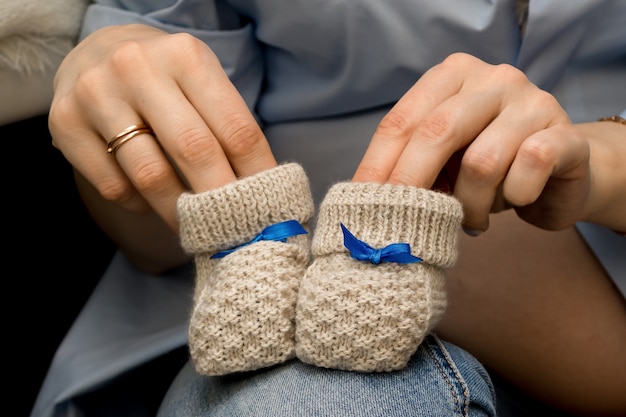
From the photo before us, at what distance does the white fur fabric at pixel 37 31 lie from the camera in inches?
25.9

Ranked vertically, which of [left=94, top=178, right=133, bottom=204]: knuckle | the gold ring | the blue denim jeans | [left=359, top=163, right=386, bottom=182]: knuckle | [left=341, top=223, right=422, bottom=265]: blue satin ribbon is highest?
[left=359, top=163, right=386, bottom=182]: knuckle

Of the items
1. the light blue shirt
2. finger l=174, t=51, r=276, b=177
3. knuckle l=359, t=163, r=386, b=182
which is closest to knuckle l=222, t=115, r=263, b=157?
finger l=174, t=51, r=276, b=177

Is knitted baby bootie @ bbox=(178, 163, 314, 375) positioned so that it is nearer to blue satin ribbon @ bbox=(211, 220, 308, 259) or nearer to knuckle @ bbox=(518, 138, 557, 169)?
blue satin ribbon @ bbox=(211, 220, 308, 259)

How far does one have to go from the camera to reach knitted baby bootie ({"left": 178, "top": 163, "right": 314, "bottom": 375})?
1.61 ft

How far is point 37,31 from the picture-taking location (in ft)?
2.29

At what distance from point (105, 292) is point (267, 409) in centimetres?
37

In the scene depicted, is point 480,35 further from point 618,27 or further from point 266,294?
point 266,294

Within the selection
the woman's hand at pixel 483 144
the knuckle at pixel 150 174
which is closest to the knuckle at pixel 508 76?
the woman's hand at pixel 483 144

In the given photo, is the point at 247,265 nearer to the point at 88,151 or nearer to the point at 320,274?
the point at 320,274

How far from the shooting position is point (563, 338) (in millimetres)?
708

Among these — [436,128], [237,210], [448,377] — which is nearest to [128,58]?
[237,210]

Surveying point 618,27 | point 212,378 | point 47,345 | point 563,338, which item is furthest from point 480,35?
point 47,345

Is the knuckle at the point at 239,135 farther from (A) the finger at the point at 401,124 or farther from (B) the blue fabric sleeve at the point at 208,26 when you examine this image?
(B) the blue fabric sleeve at the point at 208,26

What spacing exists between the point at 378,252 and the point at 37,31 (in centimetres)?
47
